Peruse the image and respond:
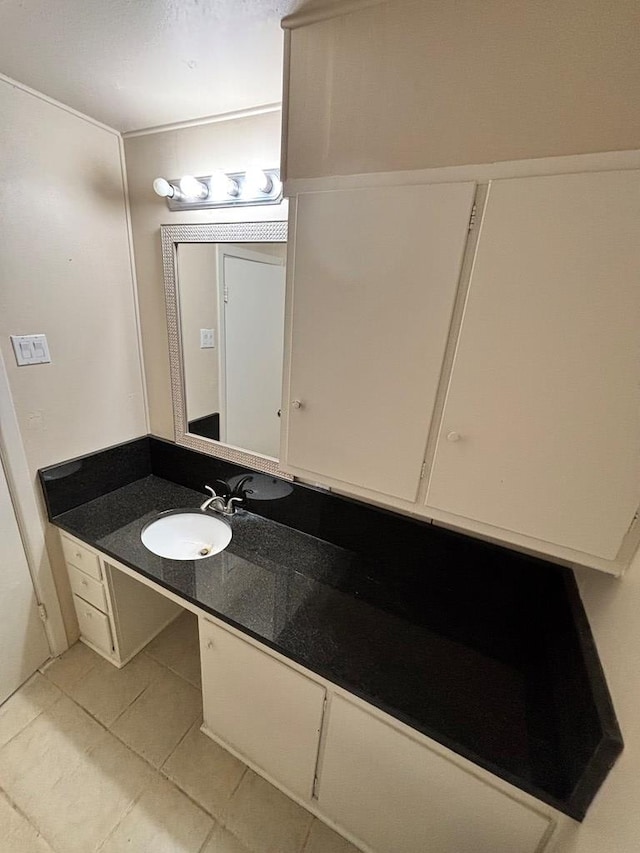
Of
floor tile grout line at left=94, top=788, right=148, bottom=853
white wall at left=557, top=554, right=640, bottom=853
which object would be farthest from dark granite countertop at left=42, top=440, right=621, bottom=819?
floor tile grout line at left=94, top=788, right=148, bottom=853

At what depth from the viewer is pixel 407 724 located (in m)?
0.85

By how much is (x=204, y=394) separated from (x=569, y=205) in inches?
55.2

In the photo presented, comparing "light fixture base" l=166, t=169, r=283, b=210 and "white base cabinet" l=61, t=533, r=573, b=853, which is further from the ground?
"light fixture base" l=166, t=169, r=283, b=210

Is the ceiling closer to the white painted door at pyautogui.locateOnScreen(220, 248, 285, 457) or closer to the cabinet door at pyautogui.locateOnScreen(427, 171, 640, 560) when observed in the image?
the white painted door at pyautogui.locateOnScreen(220, 248, 285, 457)

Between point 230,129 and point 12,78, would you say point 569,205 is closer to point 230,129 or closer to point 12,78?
point 230,129

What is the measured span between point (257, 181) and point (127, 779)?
216 centimetres

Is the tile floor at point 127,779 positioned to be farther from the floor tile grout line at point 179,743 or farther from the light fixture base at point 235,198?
the light fixture base at point 235,198

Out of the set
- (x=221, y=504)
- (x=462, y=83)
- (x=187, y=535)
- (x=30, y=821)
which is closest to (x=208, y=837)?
(x=30, y=821)

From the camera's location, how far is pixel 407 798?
940 millimetres

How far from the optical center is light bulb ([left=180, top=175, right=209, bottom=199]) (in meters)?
1.26

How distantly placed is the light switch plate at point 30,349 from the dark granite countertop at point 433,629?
0.66 metres

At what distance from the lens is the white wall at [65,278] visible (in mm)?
1170

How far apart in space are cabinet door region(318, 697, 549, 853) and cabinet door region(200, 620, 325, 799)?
0.07m

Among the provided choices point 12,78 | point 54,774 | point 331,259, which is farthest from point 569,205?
point 54,774
